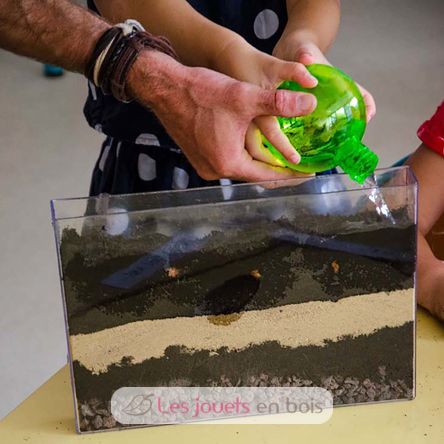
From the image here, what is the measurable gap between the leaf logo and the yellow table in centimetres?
2

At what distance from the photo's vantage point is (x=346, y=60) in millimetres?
4043

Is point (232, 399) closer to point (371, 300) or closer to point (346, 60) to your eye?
point (371, 300)

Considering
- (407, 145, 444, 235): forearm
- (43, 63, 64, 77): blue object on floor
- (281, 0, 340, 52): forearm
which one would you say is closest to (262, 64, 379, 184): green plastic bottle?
(281, 0, 340, 52): forearm

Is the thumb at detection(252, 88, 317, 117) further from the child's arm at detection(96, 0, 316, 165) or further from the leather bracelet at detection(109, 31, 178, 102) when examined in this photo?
the leather bracelet at detection(109, 31, 178, 102)

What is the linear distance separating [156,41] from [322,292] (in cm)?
33

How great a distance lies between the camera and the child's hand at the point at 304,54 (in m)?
0.95

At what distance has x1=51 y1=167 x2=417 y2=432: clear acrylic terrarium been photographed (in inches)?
33.0

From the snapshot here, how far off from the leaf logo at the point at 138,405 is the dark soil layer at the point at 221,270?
0.09 meters

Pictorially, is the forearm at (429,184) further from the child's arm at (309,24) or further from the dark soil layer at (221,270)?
the dark soil layer at (221,270)

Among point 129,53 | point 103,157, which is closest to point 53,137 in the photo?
point 103,157

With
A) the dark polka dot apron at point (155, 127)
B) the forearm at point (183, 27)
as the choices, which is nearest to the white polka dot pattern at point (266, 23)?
the dark polka dot apron at point (155, 127)

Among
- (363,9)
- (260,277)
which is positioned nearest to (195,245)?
(260,277)

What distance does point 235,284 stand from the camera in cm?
86

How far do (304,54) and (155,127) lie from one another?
0.87 feet
